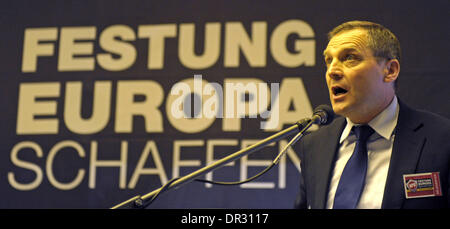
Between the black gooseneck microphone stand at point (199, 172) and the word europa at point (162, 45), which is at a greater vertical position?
the word europa at point (162, 45)

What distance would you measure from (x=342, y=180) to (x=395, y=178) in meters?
0.21

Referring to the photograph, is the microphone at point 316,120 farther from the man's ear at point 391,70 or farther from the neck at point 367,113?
the man's ear at point 391,70

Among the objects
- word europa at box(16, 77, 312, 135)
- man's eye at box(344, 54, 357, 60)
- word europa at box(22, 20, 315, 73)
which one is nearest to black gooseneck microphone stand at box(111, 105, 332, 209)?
man's eye at box(344, 54, 357, 60)

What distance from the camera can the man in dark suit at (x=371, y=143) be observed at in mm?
1966

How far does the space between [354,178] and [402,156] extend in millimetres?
188

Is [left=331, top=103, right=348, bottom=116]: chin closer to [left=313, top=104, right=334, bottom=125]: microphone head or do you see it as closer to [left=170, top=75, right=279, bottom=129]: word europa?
[left=313, top=104, right=334, bottom=125]: microphone head

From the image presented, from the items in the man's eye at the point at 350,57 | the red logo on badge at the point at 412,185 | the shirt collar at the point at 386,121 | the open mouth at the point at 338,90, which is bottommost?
the red logo on badge at the point at 412,185

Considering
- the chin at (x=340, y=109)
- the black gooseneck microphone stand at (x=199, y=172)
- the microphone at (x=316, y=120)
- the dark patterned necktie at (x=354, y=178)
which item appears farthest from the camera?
the chin at (x=340, y=109)

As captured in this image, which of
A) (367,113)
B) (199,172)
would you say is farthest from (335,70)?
(199,172)

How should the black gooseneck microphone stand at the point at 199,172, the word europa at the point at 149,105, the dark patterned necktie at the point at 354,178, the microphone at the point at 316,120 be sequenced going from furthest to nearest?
the word europa at the point at 149,105 → the dark patterned necktie at the point at 354,178 → the microphone at the point at 316,120 → the black gooseneck microphone stand at the point at 199,172

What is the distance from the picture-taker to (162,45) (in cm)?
420

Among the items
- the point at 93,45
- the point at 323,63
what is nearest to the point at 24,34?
the point at 93,45

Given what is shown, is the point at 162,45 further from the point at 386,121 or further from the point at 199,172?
the point at 199,172

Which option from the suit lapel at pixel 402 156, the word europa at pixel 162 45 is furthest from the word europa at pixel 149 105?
the suit lapel at pixel 402 156
